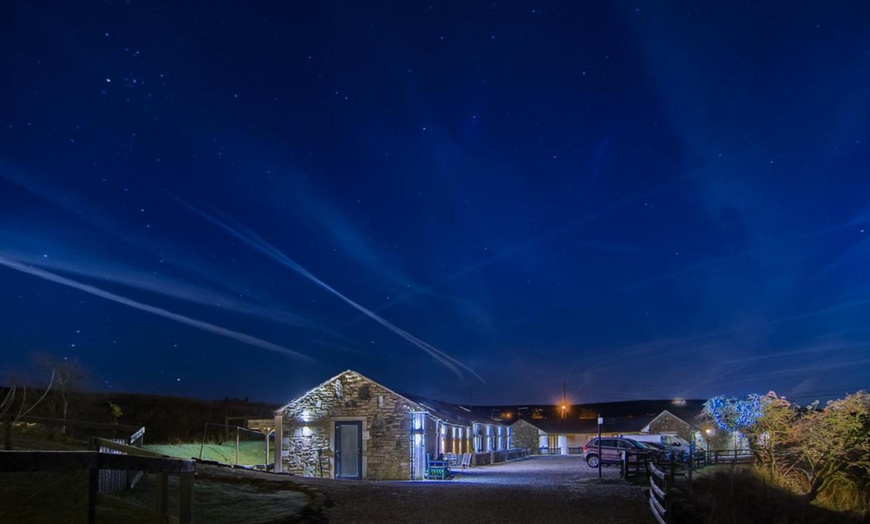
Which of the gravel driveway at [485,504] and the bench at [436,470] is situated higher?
the gravel driveway at [485,504]

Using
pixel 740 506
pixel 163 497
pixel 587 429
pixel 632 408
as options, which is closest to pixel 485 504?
pixel 740 506

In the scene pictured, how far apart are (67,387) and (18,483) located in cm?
3963

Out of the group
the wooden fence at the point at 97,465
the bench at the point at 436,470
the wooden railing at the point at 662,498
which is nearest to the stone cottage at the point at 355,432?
the bench at the point at 436,470

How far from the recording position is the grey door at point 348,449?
104ft

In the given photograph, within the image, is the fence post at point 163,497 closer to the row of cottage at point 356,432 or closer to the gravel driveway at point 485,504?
the gravel driveway at point 485,504

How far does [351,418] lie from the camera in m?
31.8

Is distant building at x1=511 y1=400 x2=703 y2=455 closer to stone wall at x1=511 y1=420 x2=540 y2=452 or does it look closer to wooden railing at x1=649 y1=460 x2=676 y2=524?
stone wall at x1=511 y1=420 x2=540 y2=452

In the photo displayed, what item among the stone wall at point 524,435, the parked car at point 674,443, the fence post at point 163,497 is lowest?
the stone wall at point 524,435

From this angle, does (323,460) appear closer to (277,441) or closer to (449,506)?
(277,441)

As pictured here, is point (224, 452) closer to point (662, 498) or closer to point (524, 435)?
point (662, 498)

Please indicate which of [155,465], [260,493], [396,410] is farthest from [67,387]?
[155,465]

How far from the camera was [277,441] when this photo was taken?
32.9 metres

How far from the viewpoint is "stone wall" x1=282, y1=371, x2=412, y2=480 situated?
30720 millimetres

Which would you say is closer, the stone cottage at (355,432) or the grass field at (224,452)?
the stone cottage at (355,432)
